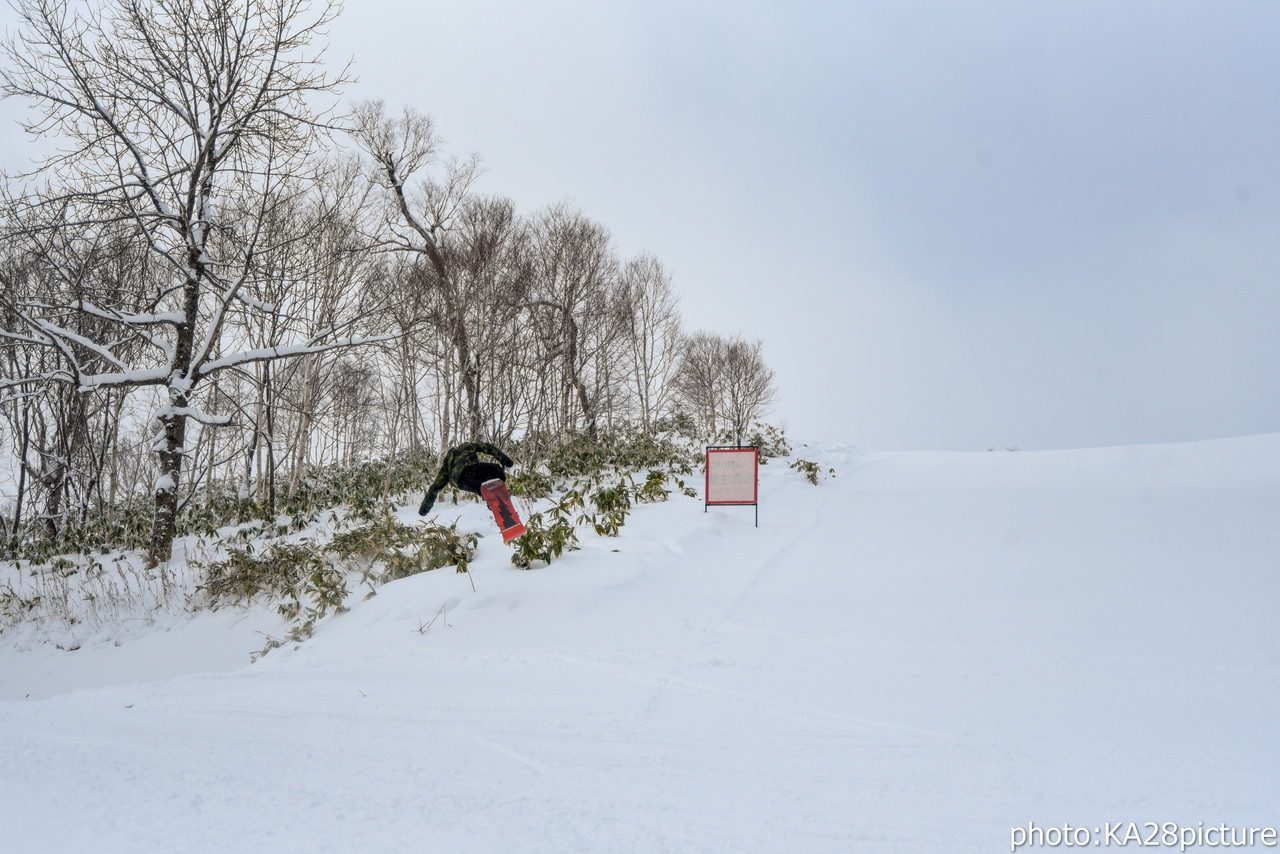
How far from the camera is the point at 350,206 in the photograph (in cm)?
1474

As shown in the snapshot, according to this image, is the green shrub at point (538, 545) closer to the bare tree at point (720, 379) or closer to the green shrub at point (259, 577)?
the green shrub at point (259, 577)

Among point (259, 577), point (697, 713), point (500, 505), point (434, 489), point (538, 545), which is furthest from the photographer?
point (259, 577)

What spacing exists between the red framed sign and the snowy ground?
2173mm

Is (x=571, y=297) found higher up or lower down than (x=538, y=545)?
higher up

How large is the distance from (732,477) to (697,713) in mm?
5995

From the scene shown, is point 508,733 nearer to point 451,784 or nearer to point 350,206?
point 451,784

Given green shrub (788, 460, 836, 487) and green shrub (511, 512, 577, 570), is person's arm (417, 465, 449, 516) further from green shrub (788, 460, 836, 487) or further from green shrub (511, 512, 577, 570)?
green shrub (788, 460, 836, 487)

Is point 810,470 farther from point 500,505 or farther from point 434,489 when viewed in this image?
point 434,489

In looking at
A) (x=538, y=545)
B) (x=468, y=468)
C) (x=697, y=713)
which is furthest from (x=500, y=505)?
(x=697, y=713)

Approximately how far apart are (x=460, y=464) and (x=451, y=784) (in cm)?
418

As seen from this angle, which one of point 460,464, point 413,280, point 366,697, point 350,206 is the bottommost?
point 366,697

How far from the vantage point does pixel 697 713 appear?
10.6 ft

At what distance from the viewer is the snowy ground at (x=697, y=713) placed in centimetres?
228

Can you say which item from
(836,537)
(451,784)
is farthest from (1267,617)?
(451,784)
